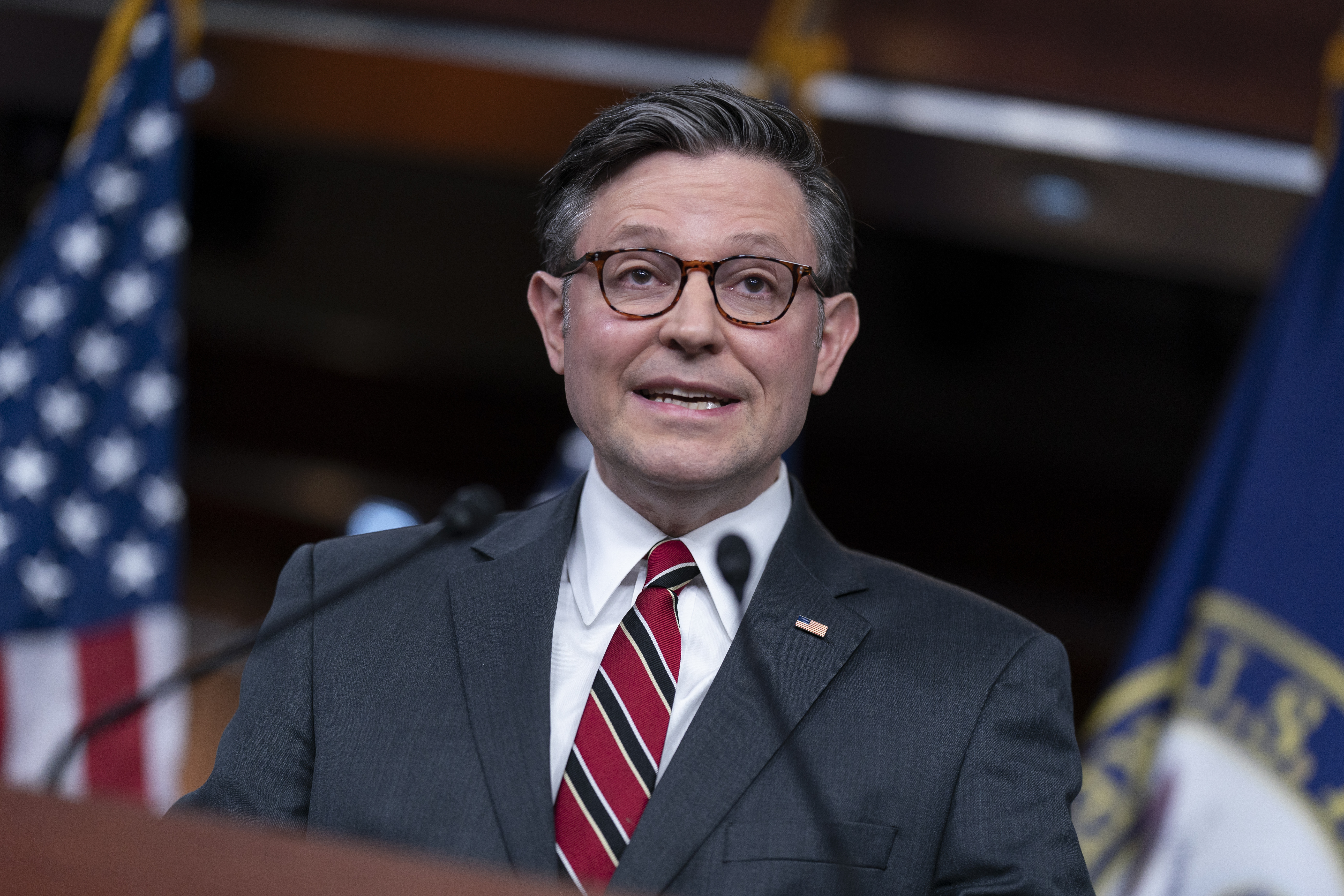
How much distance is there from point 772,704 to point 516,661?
31 cm

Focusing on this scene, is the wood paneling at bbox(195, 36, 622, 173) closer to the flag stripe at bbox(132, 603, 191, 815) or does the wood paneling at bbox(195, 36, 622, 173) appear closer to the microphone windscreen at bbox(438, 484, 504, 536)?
the flag stripe at bbox(132, 603, 191, 815)

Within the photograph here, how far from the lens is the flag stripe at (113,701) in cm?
288

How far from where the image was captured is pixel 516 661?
118cm

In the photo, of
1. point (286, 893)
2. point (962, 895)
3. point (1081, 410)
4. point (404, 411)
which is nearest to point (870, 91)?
point (1081, 410)

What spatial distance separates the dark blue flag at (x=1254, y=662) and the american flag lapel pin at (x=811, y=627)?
1.38 metres

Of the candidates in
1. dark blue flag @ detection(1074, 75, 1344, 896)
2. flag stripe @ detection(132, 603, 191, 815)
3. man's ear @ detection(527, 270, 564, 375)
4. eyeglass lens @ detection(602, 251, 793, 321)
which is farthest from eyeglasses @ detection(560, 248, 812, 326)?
flag stripe @ detection(132, 603, 191, 815)

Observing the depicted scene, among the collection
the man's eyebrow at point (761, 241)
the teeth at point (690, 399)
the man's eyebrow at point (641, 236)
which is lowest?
the teeth at point (690, 399)

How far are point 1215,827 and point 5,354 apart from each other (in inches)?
107

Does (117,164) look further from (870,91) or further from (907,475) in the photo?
(907,475)

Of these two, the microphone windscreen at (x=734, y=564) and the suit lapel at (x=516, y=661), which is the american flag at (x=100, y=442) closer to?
the suit lapel at (x=516, y=661)

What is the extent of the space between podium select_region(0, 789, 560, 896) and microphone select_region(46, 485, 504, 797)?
28 centimetres

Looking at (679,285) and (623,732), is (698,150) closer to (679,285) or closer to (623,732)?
(679,285)

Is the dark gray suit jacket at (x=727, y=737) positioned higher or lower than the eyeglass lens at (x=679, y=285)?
lower

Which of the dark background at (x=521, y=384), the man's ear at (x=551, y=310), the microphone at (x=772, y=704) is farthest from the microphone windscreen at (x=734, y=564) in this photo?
the dark background at (x=521, y=384)
